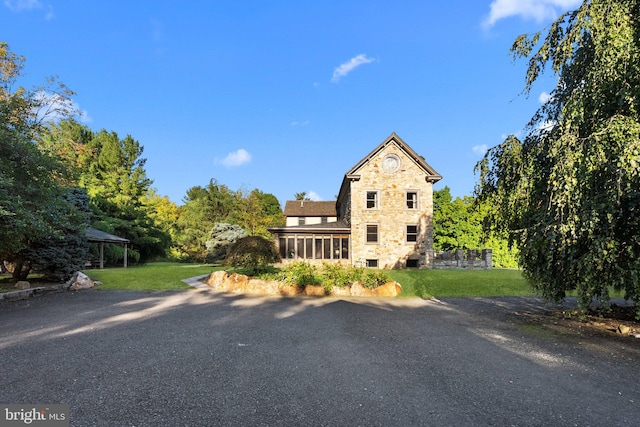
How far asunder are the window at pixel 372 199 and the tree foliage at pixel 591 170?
16038 millimetres

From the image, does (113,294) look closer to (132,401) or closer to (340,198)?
(132,401)

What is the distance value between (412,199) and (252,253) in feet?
45.0

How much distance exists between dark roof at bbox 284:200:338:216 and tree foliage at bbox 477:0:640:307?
2758 centimetres

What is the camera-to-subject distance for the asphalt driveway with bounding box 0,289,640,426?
3354mm

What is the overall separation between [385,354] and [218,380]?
271 centimetres

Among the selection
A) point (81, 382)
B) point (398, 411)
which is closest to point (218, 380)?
point (81, 382)

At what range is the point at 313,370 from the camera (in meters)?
4.57

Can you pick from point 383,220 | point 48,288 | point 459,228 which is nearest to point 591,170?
point 48,288

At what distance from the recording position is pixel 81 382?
4.04 metres

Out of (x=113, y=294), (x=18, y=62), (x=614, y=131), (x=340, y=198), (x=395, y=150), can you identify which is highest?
(x=18, y=62)

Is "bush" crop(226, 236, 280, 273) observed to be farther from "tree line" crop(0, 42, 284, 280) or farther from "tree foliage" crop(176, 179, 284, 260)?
"tree foliage" crop(176, 179, 284, 260)

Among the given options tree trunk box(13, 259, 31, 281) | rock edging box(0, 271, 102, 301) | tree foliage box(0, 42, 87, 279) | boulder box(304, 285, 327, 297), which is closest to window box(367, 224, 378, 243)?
boulder box(304, 285, 327, 297)

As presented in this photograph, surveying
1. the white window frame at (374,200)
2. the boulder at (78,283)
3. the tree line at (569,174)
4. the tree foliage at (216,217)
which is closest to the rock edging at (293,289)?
the tree line at (569,174)

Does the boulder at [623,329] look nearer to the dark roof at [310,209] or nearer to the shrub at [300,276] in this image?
the shrub at [300,276]
